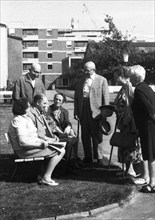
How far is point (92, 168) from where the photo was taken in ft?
25.4

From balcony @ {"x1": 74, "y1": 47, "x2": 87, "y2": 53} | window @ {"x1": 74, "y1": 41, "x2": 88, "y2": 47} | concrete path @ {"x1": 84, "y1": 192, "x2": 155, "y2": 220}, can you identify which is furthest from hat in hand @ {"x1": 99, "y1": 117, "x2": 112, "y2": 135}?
window @ {"x1": 74, "y1": 41, "x2": 88, "y2": 47}

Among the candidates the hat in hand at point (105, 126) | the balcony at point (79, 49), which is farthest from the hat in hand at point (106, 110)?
the balcony at point (79, 49)

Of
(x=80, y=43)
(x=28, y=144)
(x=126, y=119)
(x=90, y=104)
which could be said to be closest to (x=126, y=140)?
(x=126, y=119)

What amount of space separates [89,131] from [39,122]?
4.60 ft

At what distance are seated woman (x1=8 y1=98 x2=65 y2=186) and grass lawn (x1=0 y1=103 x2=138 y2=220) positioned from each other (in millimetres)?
320

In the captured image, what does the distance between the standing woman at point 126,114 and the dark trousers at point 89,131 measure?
87cm

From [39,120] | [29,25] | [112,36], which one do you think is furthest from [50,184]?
[29,25]

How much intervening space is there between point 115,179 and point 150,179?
76 centimetres

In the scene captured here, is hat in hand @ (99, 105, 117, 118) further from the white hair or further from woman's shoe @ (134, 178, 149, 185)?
woman's shoe @ (134, 178, 149, 185)

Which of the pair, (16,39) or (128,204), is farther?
(16,39)

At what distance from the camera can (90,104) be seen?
7867mm

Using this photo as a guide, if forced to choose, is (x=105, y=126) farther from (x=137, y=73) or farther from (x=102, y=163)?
(x=137, y=73)

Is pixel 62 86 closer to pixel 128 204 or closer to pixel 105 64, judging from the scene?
pixel 105 64

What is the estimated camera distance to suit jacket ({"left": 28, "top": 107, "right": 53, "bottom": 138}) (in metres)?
6.94
